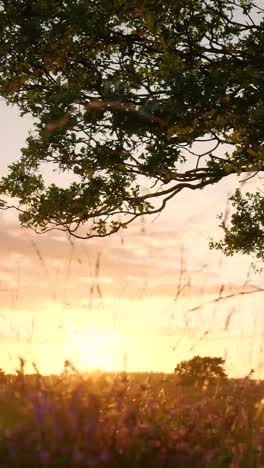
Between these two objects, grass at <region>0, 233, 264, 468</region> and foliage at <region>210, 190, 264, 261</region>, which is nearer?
grass at <region>0, 233, 264, 468</region>

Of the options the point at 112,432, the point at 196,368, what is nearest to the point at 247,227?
the point at 196,368

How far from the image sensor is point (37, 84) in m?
16.4

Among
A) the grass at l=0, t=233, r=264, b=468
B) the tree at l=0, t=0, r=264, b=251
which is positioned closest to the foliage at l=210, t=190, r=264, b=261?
the tree at l=0, t=0, r=264, b=251

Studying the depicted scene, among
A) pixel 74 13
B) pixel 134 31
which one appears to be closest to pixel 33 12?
pixel 74 13

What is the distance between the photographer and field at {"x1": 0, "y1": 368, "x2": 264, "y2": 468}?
188 inches

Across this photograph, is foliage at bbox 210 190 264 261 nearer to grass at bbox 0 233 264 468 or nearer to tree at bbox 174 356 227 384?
tree at bbox 174 356 227 384

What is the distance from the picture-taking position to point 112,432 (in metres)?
5.00

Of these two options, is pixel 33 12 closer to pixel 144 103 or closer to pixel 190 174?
pixel 144 103

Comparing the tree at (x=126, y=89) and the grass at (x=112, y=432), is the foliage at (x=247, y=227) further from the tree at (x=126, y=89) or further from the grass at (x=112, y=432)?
the grass at (x=112, y=432)

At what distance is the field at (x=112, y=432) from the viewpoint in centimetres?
479

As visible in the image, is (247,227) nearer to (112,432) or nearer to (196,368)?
(196,368)

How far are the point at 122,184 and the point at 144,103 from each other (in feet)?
7.41

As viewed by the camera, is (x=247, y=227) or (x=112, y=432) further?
(x=247, y=227)

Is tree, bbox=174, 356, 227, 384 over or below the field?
over
